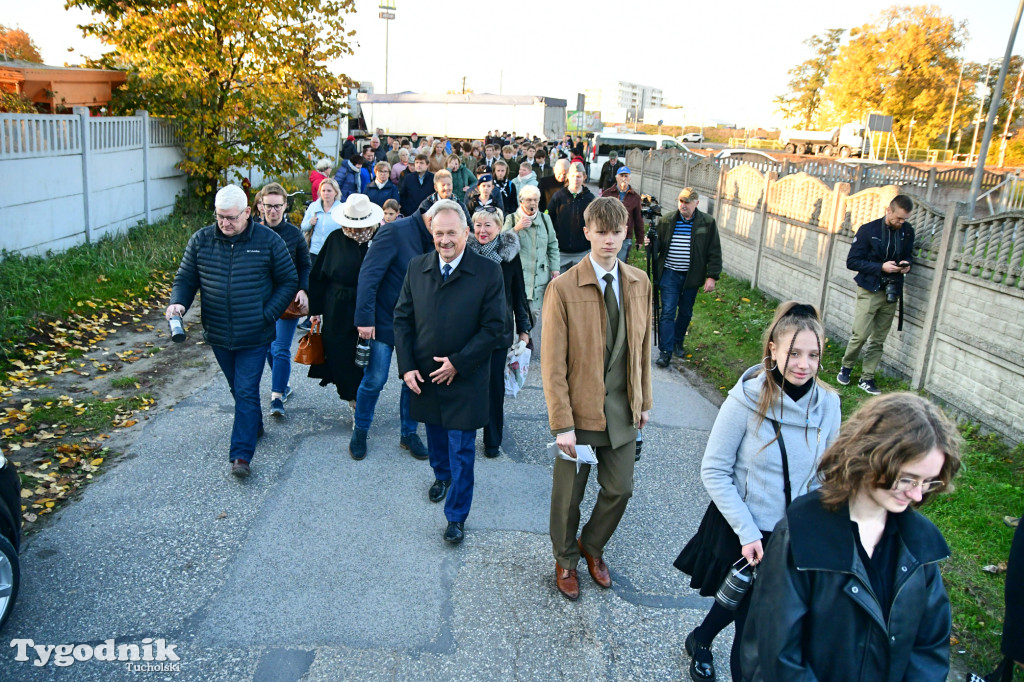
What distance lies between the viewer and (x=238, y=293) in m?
5.08

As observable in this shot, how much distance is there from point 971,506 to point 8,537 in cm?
584

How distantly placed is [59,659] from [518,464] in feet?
10.4

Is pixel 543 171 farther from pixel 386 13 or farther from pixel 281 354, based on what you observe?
pixel 386 13

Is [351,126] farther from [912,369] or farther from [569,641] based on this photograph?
[569,641]

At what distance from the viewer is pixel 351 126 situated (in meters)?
42.2

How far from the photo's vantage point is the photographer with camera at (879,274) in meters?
7.22

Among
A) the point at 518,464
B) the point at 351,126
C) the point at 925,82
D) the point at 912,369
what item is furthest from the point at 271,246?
the point at 925,82

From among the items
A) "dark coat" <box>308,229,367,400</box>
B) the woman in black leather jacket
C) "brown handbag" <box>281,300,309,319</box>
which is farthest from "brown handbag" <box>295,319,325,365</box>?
the woman in black leather jacket

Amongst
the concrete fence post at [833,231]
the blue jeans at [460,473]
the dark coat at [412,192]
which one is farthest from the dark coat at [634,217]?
the blue jeans at [460,473]

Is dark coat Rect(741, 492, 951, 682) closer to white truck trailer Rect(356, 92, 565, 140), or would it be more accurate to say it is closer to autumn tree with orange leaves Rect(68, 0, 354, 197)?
autumn tree with orange leaves Rect(68, 0, 354, 197)

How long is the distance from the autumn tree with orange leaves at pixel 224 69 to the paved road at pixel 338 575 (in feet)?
34.8

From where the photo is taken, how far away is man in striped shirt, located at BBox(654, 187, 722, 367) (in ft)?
26.4

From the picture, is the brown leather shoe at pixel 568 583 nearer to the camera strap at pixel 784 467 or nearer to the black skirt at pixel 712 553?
the black skirt at pixel 712 553

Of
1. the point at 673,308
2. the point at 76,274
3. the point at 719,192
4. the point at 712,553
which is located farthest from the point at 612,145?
the point at 712,553
